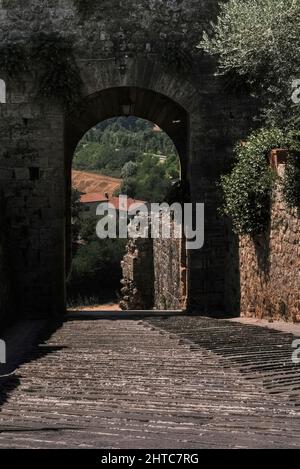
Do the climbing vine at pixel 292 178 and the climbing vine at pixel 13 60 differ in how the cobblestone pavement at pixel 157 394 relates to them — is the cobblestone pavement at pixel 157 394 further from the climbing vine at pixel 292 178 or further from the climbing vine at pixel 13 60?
the climbing vine at pixel 13 60

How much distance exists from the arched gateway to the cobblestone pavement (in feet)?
19.9

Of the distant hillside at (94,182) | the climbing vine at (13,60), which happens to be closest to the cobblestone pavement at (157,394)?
the climbing vine at (13,60)

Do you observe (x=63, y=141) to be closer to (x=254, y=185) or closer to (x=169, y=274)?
(x=254, y=185)

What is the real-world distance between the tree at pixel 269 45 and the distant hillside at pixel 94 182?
62510 mm

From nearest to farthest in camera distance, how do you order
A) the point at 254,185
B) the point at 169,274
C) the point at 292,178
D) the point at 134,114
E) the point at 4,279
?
the point at 292,178
the point at 254,185
the point at 4,279
the point at 134,114
the point at 169,274

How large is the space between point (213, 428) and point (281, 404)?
35.5 inches

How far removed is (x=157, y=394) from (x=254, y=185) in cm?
769

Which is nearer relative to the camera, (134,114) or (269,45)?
(269,45)

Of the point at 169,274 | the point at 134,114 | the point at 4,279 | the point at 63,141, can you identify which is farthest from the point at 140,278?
the point at 4,279

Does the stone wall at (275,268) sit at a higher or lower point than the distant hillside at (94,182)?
lower

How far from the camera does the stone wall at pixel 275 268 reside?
12242 mm

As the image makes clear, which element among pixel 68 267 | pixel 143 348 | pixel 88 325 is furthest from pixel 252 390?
pixel 68 267

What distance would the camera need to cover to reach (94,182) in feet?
267
